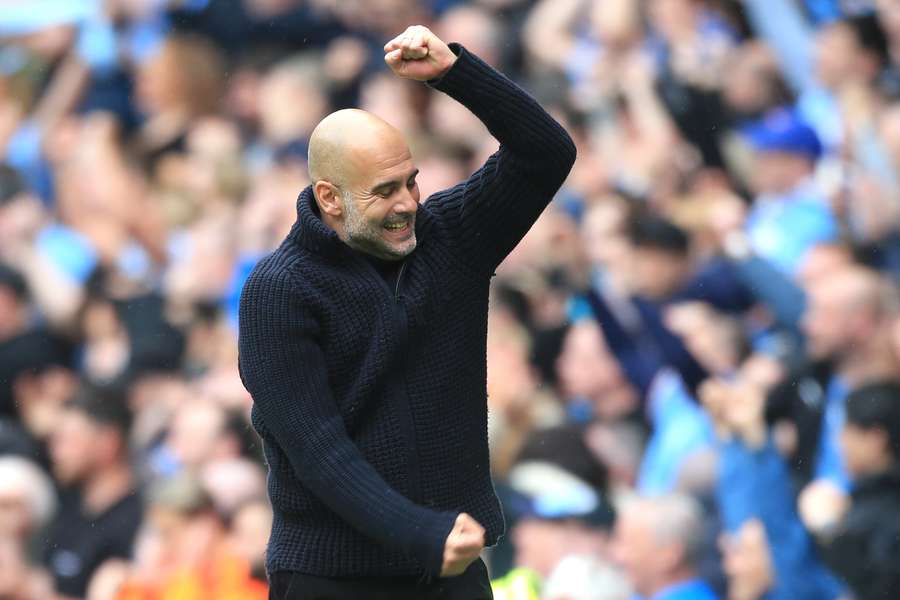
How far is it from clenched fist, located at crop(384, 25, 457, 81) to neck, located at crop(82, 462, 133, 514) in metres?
3.55

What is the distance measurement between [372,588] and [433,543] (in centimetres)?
24

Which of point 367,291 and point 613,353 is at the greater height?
point 367,291

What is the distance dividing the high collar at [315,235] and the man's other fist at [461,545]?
0.45m

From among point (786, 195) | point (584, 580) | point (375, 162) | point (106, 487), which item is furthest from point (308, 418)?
point (106, 487)

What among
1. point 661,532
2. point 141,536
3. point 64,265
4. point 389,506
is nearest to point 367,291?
point 389,506

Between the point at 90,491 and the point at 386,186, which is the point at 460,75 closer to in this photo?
the point at 386,186

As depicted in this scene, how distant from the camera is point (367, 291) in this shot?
2260mm

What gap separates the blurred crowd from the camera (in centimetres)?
432

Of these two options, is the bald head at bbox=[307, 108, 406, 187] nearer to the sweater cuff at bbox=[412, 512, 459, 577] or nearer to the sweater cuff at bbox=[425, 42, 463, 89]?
the sweater cuff at bbox=[425, 42, 463, 89]

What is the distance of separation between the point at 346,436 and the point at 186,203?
389cm

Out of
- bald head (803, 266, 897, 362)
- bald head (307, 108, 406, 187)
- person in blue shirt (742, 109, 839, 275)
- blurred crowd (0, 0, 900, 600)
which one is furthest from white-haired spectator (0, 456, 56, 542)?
bald head (307, 108, 406, 187)

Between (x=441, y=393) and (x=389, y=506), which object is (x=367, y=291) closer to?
(x=441, y=393)

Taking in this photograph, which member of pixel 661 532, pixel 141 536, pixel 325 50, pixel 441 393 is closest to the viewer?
pixel 441 393

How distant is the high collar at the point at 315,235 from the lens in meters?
2.26
